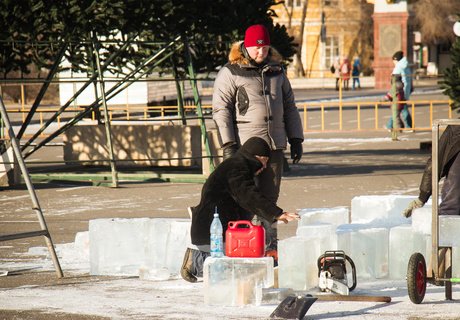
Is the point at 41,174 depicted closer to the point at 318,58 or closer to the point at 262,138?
the point at 262,138

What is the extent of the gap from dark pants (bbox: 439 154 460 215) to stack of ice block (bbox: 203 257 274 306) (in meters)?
1.52

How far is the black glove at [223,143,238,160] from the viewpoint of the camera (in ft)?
34.0

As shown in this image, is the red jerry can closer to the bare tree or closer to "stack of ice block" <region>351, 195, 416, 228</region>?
"stack of ice block" <region>351, 195, 416, 228</region>

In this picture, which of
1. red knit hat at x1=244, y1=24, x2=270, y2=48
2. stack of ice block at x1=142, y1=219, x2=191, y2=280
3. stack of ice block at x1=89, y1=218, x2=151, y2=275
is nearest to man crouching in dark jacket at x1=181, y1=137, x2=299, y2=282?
stack of ice block at x1=142, y1=219, x2=191, y2=280

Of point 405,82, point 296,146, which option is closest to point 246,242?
point 296,146

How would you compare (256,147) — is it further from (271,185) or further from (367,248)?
(367,248)

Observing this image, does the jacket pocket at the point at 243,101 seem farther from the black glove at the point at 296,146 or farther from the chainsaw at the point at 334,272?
the chainsaw at the point at 334,272

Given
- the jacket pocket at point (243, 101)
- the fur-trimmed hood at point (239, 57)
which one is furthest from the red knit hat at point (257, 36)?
the jacket pocket at point (243, 101)

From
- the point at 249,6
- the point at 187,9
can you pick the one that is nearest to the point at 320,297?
the point at 187,9

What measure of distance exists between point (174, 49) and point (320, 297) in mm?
10686

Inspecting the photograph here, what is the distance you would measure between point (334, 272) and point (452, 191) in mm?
1176

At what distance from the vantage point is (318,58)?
284ft

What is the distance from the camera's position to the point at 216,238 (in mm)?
9250

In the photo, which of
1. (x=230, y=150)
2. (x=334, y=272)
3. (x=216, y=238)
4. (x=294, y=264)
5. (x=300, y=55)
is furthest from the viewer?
(x=300, y=55)
